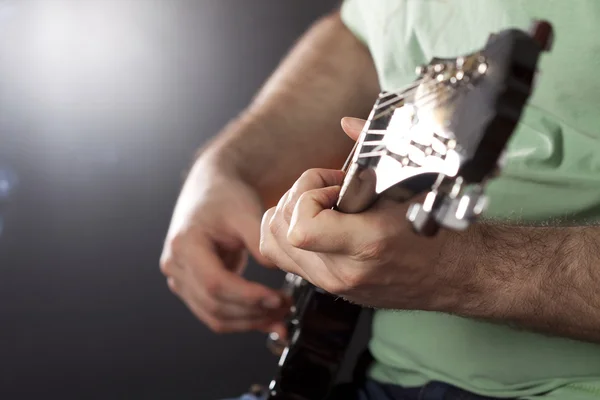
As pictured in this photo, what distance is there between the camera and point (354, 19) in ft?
3.22

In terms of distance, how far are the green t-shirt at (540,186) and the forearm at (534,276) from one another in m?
0.10

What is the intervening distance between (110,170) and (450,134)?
134 cm

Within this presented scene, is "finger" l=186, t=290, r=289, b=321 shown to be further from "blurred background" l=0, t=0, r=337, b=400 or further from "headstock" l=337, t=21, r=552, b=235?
"blurred background" l=0, t=0, r=337, b=400

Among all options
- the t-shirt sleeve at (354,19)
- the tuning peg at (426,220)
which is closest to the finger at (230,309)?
the t-shirt sleeve at (354,19)

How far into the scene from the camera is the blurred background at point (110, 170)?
1.55m

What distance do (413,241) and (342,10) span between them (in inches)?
26.0

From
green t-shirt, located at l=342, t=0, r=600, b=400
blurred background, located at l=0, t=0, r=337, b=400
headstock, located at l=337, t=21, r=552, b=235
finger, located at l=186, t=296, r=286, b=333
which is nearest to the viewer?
headstock, located at l=337, t=21, r=552, b=235

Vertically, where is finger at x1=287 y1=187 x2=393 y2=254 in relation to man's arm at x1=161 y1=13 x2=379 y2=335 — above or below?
above

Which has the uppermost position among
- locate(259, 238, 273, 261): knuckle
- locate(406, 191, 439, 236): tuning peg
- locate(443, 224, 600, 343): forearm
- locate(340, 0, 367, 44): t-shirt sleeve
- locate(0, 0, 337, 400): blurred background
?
locate(340, 0, 367, 44): t-shirt sleeve

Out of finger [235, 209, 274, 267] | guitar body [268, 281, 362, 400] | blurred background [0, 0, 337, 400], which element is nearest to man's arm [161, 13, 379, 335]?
finger [235, 209, 274, 267]

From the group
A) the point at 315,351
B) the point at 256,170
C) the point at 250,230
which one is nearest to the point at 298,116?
the point at 256,170

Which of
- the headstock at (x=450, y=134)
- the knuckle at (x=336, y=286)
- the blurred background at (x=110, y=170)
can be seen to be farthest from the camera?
the blurred background at (x=110, y=170)

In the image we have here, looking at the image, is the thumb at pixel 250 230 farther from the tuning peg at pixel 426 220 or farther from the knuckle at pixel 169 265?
the tuning peg at pixel 426 220

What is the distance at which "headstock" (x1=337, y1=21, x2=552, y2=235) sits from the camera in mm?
337
